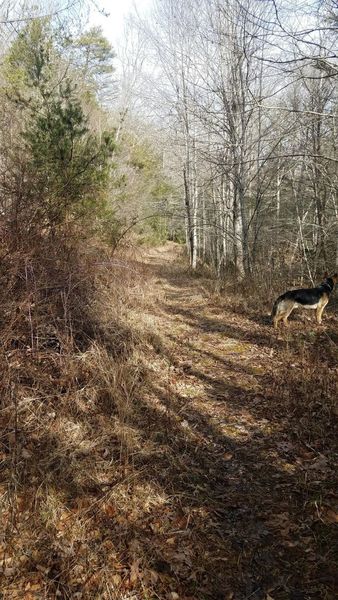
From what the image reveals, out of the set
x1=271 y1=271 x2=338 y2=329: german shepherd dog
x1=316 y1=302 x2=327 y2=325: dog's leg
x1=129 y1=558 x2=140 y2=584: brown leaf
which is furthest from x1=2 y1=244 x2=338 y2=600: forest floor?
x1=316 y1=302 x2=327 y2=325: dog's leg

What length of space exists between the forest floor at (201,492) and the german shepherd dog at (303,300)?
4.36 feet

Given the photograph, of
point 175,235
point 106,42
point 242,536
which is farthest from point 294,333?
point 175,235

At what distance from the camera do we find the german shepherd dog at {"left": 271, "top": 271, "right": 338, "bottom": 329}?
22.9ft

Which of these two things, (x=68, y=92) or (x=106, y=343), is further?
(x=68, y=92)

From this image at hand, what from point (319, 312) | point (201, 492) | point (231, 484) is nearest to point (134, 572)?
point (201, 492)

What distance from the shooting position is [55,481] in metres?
3.27

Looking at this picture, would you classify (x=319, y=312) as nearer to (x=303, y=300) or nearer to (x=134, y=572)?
(x=303, y=300)

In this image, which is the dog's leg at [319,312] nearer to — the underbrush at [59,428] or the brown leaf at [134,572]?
the underbrush at [59,428]

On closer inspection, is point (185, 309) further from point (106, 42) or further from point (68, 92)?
point (106, 42)

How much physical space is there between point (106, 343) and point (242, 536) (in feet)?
11.1

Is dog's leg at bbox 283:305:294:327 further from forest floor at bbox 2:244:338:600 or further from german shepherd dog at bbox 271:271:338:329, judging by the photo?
forest floor at bbox 2:244:338:600

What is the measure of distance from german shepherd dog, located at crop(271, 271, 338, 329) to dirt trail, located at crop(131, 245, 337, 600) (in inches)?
45.0

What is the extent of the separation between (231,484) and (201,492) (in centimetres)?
32

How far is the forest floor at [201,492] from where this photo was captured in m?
2.57
